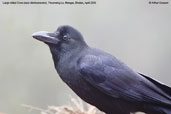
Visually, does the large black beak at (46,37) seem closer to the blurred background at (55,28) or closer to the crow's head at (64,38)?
the crow's head at (64,38)

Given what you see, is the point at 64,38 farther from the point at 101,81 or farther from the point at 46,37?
the point at 101,81

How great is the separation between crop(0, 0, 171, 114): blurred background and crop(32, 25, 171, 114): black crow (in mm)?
610

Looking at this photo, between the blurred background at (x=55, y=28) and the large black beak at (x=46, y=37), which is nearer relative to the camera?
the large black beak at (x=46, y=37)

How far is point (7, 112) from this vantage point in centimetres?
290

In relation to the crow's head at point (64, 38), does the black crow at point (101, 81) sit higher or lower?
lower

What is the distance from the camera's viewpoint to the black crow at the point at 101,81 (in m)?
2.03

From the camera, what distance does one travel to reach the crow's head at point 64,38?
2.06 metres

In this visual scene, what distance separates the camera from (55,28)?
270 cm

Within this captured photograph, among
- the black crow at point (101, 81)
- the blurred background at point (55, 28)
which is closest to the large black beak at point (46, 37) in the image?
the black crow at point (101, 81)

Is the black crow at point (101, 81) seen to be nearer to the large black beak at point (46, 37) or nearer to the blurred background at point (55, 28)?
the large black beak at point (46, 37)

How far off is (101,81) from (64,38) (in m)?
0.32

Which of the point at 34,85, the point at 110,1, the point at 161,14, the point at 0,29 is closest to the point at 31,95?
the point at 34,85

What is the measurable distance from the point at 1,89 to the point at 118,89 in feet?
3.73

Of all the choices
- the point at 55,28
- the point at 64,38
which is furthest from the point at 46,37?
the point at 55,28
